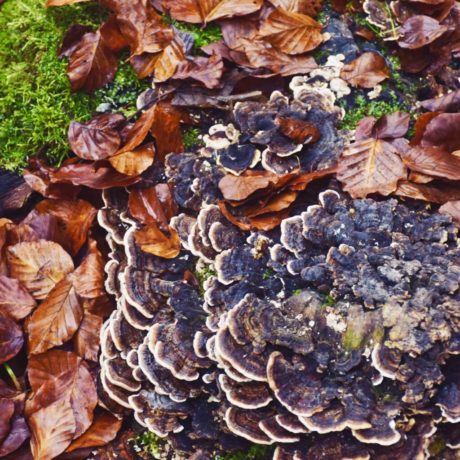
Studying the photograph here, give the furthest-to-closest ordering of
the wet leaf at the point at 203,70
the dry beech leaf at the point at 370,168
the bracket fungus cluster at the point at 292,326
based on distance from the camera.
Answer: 1. the wet leaf at the point at 203,70
2. the dry beech leaf at the point at 370,168
3. the bracket fungus cluster at the point at 292,326

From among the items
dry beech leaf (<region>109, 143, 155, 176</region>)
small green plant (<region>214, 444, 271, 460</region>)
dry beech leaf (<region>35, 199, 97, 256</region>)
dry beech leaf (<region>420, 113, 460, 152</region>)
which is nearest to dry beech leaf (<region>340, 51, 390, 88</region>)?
dry beech leaf (<region>420, 113, 460, 152</region>)

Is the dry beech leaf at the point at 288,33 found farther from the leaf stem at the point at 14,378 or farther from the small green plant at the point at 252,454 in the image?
the leaf stem at the point at 14,378

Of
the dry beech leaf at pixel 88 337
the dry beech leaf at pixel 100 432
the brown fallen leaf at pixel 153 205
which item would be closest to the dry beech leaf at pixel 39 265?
the dry beech leaf at pixel 88 337

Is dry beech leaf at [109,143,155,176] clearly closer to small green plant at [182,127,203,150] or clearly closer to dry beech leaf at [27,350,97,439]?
small green plant at [182,127,203,150]

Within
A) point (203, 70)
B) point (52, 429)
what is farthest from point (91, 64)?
point (52, 429)

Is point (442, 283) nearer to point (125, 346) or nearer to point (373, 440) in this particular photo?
point (373, 440)

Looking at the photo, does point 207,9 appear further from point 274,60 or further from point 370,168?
point 370,168
